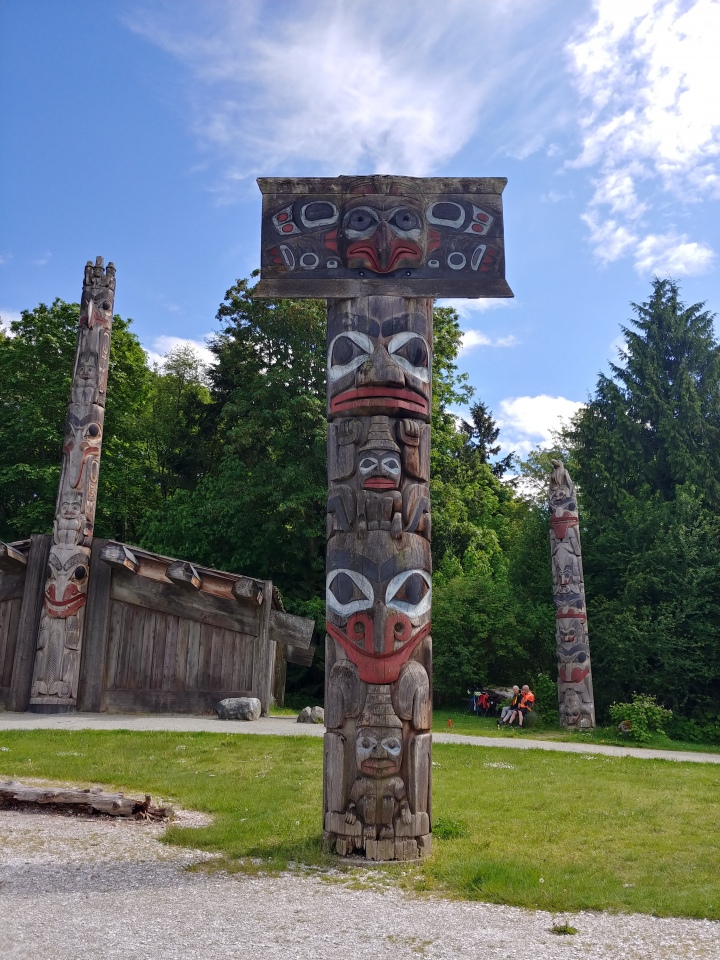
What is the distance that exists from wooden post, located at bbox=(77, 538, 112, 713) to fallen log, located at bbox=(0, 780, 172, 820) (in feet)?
27.3

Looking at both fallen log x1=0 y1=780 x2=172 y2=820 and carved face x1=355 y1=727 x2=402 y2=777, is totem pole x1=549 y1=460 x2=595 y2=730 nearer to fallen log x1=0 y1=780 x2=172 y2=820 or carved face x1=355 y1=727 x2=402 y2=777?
fallen log x1=0 y1=780 x2=172 y2=820

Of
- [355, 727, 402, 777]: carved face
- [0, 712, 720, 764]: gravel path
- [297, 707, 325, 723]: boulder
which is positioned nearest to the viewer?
[355, 727, 402, 777]: carved face

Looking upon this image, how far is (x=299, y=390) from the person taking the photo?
75.5 ft

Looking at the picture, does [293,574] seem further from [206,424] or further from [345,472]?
[345,472]

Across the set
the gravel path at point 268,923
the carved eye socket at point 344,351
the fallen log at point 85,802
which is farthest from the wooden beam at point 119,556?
the carved eye socket at point 344,351

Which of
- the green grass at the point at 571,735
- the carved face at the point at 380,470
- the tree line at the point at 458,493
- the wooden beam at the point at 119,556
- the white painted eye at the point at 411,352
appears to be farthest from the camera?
the tree line at the point at 458,493

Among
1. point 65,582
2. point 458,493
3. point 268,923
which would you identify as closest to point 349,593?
point 268,923

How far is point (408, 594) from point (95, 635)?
11178 millimetres

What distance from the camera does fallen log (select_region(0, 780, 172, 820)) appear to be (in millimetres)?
6898

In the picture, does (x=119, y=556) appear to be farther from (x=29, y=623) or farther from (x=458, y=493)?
(x=458, y=493)

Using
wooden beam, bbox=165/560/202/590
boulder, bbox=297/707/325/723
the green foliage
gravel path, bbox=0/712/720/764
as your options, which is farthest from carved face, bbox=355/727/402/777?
the green foliage

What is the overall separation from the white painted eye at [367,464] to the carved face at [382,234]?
1633 millimetres

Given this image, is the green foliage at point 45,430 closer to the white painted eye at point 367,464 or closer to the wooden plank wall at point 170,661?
the wooden plank wall at point 170,661

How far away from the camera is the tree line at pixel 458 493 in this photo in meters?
18.5
